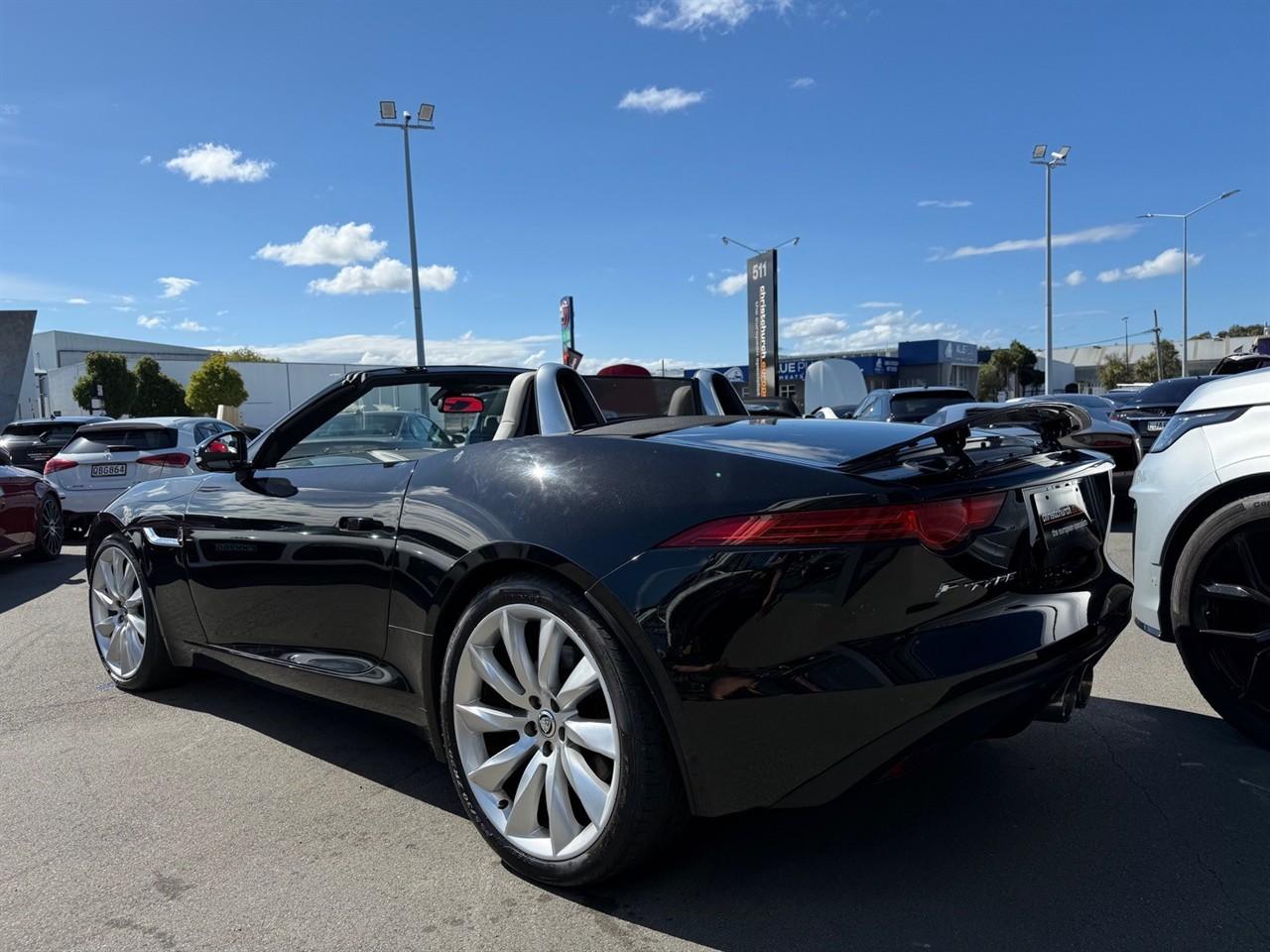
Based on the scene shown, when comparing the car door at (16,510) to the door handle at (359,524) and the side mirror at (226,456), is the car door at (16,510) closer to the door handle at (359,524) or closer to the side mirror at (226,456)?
the side mirror at (226,456)

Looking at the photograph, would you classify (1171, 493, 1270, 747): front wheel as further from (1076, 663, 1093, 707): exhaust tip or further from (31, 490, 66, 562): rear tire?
(31, 490, 66, 562): rear tire

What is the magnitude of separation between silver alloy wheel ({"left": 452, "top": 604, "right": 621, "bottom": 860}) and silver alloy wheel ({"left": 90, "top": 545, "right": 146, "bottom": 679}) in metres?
2.34

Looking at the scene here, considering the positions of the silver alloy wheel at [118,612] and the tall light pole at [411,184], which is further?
the tall light pole at [411,184]

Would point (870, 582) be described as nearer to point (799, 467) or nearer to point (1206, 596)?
point (799, 467)

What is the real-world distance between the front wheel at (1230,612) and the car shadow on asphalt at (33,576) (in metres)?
7.43

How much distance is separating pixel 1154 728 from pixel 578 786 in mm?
2377

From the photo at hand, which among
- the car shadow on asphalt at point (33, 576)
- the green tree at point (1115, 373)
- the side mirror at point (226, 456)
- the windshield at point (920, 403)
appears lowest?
the car shadow on asphalt at point (33, 576)

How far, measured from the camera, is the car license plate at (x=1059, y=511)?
93.7 inches

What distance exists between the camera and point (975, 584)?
2146 millimetres

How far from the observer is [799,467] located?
2133 mm

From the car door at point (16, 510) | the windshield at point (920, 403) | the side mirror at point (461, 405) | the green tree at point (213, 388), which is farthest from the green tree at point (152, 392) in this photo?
the side mirror at point (461, 405)

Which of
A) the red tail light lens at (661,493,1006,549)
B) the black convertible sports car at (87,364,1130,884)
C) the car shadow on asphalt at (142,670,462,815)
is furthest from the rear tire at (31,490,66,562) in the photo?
the red tail light lens at (661,493,1006,549)

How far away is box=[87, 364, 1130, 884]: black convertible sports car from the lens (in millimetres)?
2018

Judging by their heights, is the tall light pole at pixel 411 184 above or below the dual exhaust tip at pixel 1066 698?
above
